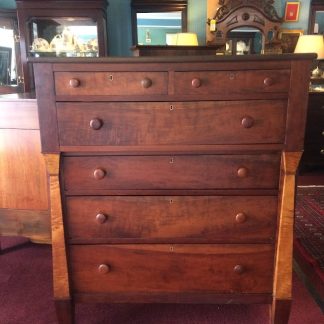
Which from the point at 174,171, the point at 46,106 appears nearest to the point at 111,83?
the point at 46,106

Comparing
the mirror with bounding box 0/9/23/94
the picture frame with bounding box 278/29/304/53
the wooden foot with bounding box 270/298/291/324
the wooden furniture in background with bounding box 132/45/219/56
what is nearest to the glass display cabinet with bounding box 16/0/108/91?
the mirror with bounding box 0/9/23/94

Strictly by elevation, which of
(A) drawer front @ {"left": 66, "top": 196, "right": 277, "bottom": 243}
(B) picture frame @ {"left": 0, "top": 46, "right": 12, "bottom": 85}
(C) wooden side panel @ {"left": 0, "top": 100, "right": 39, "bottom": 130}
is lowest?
(A) drawer front @ {"left": 66, "top": 196, "right": 277, "bottom": 243}

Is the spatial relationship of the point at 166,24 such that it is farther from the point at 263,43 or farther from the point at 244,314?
the point at 244,314

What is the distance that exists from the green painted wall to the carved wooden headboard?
0.43 ft

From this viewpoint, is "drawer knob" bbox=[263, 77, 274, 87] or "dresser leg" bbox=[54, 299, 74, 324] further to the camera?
"dresser leg" bbox=[54, 299, 74, 324]

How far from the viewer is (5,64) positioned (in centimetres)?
343

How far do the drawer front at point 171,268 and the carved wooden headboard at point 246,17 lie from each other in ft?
9.07

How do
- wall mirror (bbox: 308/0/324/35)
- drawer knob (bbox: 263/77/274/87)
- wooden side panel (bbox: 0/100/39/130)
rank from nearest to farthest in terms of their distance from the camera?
drawer knob (bbox: 263/77/274/87) < wooden side panel (bbox: 0/100/39/130) < wall mirror (bbox: 308/0/324/35)

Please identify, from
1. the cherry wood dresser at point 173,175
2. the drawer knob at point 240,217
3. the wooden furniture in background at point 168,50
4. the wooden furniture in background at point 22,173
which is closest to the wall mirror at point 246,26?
the wooden furniture in background at point 168,50

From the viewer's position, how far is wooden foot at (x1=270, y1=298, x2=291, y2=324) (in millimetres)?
1456

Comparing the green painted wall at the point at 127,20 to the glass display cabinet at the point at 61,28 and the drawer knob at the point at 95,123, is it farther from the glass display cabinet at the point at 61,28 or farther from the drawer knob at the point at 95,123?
the drawer knob at the point at 95,123

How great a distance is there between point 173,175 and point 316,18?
131 inches

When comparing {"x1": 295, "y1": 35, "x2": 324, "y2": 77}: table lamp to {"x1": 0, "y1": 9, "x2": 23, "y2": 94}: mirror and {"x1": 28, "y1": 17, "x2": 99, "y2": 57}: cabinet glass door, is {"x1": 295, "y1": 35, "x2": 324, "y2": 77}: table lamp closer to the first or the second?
{"x1": 28, "y1": 17, "x2": 99, "y2": 57}: cabinet glass door

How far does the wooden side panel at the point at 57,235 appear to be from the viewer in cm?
135
